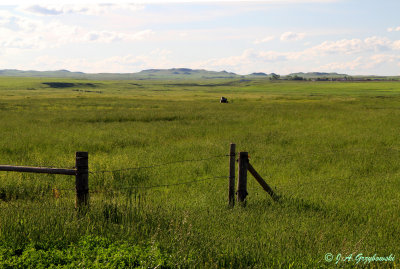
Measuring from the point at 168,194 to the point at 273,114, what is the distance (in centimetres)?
2497

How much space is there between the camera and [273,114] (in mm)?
33500

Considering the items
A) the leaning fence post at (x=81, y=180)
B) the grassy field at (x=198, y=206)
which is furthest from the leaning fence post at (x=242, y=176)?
the leaning fence post at (x=81, y=180)

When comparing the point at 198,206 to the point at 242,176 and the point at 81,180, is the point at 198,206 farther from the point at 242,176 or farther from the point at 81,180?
the point at 81,180

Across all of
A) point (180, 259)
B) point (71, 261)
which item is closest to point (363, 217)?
point (180, 259)

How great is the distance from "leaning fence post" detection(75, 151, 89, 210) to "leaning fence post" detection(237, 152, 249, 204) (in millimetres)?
3239

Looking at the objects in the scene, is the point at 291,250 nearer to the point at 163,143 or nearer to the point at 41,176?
the point at 41,176

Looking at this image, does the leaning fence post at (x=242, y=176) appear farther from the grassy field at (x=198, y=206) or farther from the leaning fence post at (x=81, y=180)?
the leaning fence post at (x=81, y=180)

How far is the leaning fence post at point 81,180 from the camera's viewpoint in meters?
6.63

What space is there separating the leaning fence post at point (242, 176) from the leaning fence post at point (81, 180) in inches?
128

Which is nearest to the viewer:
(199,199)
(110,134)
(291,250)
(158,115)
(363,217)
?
(291,250)

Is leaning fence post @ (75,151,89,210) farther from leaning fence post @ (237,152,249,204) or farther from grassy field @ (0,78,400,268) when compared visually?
leaning fence post @ (237,152,249,204)

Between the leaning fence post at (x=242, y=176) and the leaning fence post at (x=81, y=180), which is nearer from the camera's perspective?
the leaning fence post at (x=81, y=180)

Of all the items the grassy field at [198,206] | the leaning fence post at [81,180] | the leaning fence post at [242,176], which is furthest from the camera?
the leaning fence post at [242,176]

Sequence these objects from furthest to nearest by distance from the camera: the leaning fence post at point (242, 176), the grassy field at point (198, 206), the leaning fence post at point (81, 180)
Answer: the leaning fence post at point (242, 176)
the leaning fence post at point (81, 180)
the grassy field at point (198, 206)
